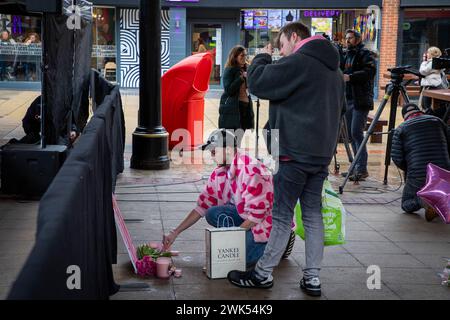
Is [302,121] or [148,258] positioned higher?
[302,121]

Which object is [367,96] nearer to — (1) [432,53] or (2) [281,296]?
(2) [281,296]

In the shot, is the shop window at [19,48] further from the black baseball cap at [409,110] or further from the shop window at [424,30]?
the black baseball cap at [409,110]

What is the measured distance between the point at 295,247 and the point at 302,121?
197 cm

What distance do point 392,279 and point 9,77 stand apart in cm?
1919

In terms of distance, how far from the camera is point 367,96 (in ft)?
31.5

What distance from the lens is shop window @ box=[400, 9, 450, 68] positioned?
22656mm

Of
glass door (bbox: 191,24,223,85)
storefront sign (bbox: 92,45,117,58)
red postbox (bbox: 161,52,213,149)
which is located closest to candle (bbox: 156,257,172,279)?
red postbox (bbox: 161,52,213,149)

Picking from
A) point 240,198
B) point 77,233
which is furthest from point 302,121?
point 77,233

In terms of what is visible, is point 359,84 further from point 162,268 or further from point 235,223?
point 162,268

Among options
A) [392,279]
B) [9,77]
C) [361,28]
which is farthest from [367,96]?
[9,77]

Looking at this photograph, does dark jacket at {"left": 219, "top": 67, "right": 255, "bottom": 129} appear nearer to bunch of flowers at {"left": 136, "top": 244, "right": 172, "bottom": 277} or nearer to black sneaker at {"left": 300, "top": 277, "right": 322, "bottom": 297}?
bunch of flowers at {"left": 136, "top": 244, "right": 172, "bottom": 277}

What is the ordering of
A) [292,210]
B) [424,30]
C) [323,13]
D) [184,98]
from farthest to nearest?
[323,13]
[424,30]
[184,98]
[292,210]

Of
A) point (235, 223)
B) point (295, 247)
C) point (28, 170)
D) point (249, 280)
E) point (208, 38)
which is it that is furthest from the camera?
point (208, 38)

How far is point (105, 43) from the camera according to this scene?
77.4 ft
